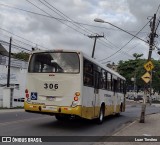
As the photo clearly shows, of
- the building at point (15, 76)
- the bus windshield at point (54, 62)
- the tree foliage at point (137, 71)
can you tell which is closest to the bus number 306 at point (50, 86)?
the bus windshield at point (54, 62)

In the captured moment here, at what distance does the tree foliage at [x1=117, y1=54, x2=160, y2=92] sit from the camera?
86.8 meters

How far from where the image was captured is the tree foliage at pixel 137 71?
8681cm

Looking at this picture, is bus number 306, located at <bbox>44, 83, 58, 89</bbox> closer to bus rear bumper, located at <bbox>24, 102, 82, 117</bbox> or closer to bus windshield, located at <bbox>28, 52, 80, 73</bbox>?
bus windshield, located at <bbox>28, 52, 80, 73</bbox>

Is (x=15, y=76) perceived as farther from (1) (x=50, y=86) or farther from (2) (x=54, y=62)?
(1) (x=50, y=86)

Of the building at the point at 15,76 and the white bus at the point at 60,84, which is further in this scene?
the building at the point at 15,76

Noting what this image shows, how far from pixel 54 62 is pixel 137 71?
2891 inches

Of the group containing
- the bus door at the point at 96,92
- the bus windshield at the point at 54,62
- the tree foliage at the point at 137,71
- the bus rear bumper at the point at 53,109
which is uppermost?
the tree foliage at the point at 137,71

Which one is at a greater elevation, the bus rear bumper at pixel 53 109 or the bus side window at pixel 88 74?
the bus side window at pixel 88 74

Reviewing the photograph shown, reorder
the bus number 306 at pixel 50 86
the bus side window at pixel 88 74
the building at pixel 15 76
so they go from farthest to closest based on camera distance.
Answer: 1. the building at pixel 15 76
2. the bus side window at pixel 88 74
3. the bus number 306 at pixel 50 86

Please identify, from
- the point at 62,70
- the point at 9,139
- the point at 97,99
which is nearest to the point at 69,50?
the point at 62,70

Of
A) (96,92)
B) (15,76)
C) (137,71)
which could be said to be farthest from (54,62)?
(137,71)

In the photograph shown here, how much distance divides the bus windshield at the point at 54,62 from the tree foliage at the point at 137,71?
71.5 metres

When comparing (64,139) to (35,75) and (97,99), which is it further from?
(97,99)

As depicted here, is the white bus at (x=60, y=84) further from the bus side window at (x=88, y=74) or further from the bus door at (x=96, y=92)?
the bus door at (x=96, y=92)
